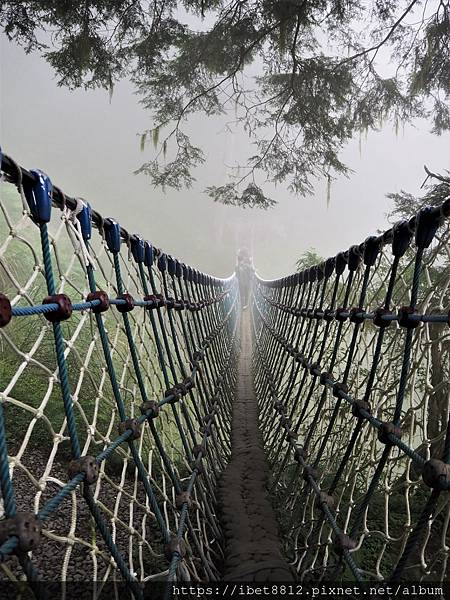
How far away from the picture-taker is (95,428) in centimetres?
74

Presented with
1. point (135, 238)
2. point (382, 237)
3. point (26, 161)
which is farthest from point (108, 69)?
point (26, 161)

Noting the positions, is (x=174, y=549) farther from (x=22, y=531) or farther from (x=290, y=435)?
(x=290, y=435)

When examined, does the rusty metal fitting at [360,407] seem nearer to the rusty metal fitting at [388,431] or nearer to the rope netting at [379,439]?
the rope netting at [379,439]

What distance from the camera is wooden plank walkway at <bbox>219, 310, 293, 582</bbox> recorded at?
928 millimetres

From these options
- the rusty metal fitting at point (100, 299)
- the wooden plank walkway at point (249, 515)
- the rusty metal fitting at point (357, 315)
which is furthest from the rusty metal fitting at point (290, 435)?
the rusty metal fitting at point (100, 299)

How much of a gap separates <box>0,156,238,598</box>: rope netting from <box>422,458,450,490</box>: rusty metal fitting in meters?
0.42

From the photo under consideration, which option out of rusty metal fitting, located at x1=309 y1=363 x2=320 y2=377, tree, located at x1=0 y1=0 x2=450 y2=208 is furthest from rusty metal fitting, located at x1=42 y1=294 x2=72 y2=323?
tree, located at x1=0 y1=0 x2=450 y2=208

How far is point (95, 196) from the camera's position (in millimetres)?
36312

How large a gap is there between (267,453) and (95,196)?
3783cm

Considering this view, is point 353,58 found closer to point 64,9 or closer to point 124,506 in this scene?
point 64,9

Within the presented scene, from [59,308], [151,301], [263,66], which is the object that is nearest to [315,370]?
[151,301]

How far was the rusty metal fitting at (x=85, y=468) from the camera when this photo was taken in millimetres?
512

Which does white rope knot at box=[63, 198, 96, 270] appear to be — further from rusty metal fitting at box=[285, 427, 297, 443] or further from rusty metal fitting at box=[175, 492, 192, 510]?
rusty metal fitting at box=[285, 427, 297, 443]

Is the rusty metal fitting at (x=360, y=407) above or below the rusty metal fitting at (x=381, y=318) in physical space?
below
